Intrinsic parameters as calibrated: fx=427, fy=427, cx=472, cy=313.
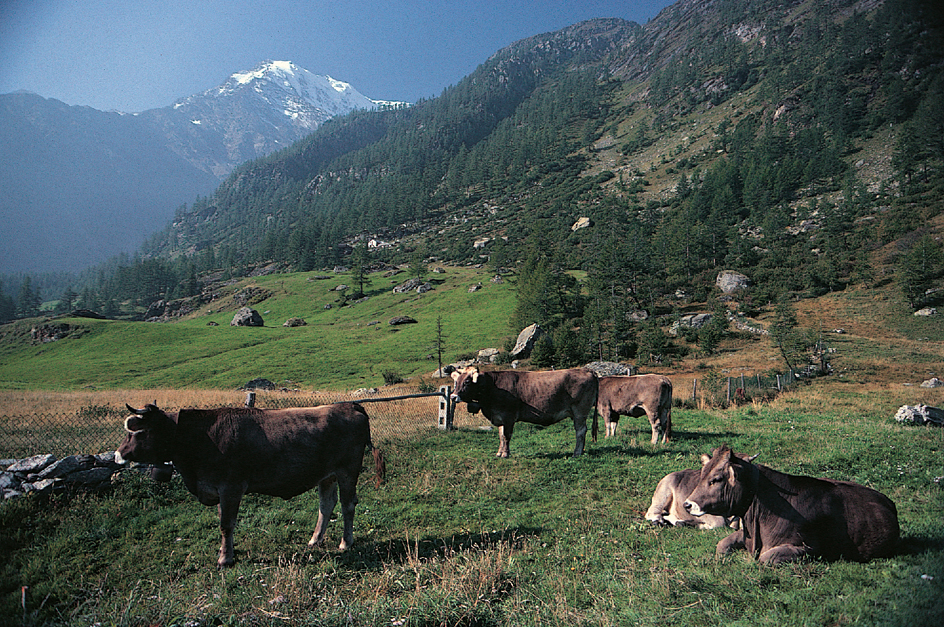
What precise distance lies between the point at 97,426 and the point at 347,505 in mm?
12665

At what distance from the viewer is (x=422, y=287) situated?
10200cm

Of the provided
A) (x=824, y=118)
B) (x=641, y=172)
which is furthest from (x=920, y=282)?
(x=641, y=172)

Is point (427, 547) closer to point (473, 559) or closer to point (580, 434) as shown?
point (473, 559)

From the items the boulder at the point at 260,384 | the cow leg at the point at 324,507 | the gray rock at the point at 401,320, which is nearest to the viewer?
the cow leg at the point at 324,507

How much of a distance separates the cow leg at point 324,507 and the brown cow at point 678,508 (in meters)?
6.00

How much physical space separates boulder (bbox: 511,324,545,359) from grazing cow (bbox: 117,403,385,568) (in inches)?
1886

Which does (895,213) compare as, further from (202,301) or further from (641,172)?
(202,301)

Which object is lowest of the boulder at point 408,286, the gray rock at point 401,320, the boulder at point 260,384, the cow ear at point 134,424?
the boulder at point 260,384

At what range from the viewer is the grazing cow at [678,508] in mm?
7699

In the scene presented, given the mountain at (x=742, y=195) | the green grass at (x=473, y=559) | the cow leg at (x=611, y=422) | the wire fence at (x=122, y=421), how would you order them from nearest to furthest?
the green grass at (x=473, y=559) < the wire fence at (x=122, y=421) < the cow leg at (x=611, y=422) < the mountain at (x=742, y=195)

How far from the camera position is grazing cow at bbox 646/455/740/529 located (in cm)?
770

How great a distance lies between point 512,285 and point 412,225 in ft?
329

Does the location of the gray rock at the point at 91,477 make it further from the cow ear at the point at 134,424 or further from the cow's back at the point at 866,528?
the cow's back at the point at 866,528

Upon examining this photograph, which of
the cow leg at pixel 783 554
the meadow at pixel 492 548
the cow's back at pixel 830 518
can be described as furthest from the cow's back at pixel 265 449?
the cow's back at pixel 830 518
